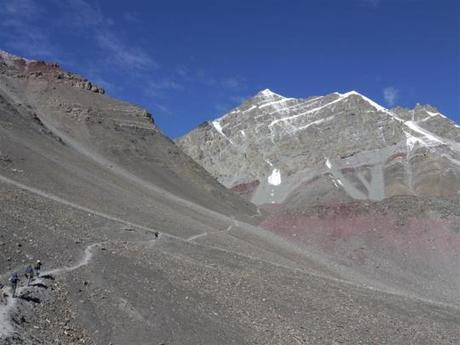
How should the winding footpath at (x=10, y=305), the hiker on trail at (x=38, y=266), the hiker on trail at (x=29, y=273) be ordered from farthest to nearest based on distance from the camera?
the hiker on trail at (x=38, y=266) → the hiker on trail at (x=29, y=273) → the winding footpath at (x=10, y=305)

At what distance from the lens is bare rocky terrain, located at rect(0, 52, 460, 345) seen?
21062 millimetres

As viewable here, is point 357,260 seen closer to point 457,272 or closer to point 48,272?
point 457,272

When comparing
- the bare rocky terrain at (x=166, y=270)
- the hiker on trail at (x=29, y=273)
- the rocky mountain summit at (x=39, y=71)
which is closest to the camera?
the bare rocky terrain at (x=166, y=270)

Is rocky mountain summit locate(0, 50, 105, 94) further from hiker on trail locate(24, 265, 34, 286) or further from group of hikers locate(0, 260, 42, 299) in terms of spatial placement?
hiker on trail locate(24, 265, 34, 286)

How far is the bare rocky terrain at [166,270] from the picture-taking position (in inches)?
829

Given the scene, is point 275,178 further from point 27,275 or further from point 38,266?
point 27,275

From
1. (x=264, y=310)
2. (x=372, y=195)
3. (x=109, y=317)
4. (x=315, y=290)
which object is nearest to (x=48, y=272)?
(x=109, y=317)

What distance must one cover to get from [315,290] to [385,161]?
15540cm

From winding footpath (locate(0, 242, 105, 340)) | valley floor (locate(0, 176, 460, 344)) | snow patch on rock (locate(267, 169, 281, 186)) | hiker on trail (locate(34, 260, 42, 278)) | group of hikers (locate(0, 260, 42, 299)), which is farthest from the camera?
snow patch on rock (locate(267, 169, 281, 186))

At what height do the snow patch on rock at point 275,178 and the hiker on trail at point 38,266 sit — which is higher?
the snow patch on rock at point 275,178

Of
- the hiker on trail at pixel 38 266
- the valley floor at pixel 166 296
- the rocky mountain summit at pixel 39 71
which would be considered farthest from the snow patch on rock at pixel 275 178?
the hiker on trail at pixel 38 266

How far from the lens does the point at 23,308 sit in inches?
721

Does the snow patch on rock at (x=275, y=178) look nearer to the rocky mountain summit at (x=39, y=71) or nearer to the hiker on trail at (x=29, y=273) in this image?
the rocky mountain summit at (x=39, y=71)

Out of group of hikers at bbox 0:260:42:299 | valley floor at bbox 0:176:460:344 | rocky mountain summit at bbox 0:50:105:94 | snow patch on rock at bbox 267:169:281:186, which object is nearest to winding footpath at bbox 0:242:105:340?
valley floor at bbox 0:176:460:344
